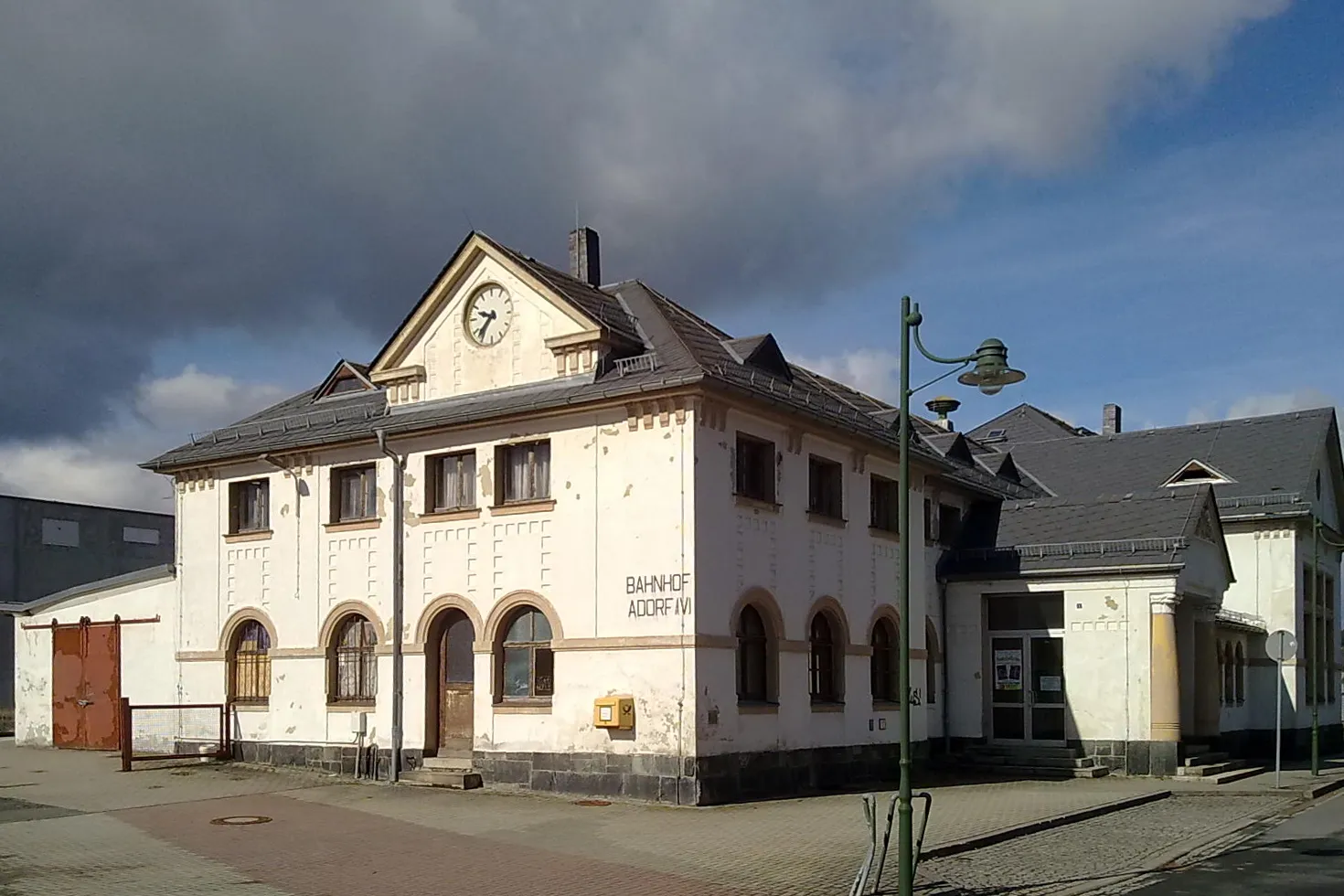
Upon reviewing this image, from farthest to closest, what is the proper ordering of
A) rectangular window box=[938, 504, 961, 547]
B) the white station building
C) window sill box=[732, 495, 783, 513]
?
rectangular window box=[938, 504, 961, 547]
window sill box=[732, 495, 783, 513]
the white station building

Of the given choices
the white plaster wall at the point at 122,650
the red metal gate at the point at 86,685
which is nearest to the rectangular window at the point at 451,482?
the white plaster wall at the point at 122,650

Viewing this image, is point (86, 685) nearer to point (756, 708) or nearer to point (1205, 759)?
point (756, 708)

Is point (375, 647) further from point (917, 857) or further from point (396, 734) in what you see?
point (917, 857)

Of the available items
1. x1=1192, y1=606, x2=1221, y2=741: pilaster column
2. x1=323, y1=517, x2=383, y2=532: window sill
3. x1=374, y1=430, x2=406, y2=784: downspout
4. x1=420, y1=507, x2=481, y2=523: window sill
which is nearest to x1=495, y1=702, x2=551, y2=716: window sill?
x1=374, y1=430, x2=406, y2=784: downspout

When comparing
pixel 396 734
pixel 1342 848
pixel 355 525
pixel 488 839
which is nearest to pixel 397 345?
pixel 355 525

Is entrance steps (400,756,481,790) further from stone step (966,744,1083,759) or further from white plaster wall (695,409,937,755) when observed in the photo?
stone step (966,744,1083,759)

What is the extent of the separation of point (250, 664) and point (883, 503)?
12.7 m

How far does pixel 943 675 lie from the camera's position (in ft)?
95.7

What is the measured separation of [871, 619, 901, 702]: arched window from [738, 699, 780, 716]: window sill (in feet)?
14.1

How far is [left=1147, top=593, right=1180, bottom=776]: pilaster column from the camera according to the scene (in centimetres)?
2608

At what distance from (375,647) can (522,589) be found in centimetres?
361

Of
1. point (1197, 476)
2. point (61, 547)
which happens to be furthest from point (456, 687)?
point (61, 547)

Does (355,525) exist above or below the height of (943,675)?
above

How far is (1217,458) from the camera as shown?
3700 cm
